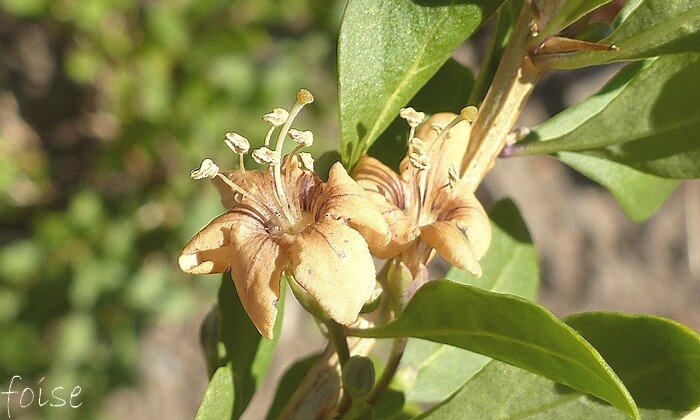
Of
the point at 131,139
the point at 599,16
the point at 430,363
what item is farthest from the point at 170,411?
the point at 430,363

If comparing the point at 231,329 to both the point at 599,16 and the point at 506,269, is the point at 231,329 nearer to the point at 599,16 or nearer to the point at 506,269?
the point at 506,269

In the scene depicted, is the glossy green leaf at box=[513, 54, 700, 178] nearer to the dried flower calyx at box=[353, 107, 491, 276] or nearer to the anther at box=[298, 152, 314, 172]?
the dried flower calyx at box=[353, 107, 491, 276]

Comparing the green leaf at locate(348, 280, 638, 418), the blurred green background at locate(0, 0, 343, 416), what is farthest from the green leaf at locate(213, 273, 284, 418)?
the blurred green background at locate(0, 0, 343, 416)

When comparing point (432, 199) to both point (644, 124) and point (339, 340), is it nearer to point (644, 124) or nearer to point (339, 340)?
point (339, 340)

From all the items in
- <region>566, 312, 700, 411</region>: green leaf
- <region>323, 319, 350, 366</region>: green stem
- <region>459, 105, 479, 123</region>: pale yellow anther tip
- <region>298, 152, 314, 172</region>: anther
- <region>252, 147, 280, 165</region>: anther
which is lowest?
<region>566, 312, 700, 411</region>: green leaf

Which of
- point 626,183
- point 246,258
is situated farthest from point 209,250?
point 626,183

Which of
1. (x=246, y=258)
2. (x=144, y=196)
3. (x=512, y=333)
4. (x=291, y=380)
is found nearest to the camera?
(x=512, y=333)
